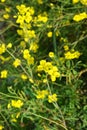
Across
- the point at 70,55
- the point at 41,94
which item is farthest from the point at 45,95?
the point at 70,55

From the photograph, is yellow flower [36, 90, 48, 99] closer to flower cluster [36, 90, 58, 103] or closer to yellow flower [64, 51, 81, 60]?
flower cluster [36, 90, 58, 103]

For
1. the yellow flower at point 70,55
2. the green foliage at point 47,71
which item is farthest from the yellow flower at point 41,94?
the yellow flower at point 70,55

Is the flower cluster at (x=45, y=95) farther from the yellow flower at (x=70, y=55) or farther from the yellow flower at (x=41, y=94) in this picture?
the yellow flower at (x=70, y=55)

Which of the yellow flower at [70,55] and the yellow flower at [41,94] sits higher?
the yellow flower at [70,55]

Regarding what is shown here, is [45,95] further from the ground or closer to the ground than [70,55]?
closer to the ground

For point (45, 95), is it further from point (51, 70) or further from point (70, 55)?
point (70, 55)

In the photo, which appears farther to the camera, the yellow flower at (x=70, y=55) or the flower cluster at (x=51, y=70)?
the yellow flower at (x=70, y=55)

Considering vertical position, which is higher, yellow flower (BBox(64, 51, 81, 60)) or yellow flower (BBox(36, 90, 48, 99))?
yellow flower (BBox(64, 51, 81, 60))

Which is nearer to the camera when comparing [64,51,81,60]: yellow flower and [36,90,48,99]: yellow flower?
[36,90,48,99]: yellow flower

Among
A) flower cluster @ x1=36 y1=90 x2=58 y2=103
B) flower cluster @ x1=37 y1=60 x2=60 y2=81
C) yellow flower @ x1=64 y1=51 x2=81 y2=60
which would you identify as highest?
yellow flower @ x1=64 y1=51 x2=81 y2=60

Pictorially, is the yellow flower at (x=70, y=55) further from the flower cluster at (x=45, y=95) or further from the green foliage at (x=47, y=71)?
the flower cluster at (x=45, y=95)

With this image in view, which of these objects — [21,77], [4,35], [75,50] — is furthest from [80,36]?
[4,35]

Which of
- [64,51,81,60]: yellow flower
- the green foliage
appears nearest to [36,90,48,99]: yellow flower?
the green foliage

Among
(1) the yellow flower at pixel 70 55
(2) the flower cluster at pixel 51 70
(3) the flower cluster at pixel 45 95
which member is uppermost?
(1) the yellow flower at pixel 70 55
